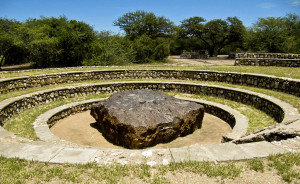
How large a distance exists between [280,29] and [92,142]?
3178 centimetres

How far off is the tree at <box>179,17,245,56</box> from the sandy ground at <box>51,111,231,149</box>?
39.8 m

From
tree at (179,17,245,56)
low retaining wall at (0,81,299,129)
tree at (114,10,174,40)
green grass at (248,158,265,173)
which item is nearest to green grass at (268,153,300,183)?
green grass at (248,158,265,173)

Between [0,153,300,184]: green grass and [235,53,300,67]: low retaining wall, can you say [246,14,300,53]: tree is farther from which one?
[0,153,300,184]: green grass

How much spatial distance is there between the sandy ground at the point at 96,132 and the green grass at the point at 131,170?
135 inches

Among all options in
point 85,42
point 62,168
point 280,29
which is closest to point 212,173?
point 62,168

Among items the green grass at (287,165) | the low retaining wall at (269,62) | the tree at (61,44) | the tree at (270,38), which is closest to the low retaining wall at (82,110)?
the green grass at (287,165)

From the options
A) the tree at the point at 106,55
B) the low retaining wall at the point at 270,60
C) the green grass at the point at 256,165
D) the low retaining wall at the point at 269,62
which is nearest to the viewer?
the green grass at the point at 256,165

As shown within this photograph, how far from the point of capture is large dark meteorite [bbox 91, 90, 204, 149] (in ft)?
20.2

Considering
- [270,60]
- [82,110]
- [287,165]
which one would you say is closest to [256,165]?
[287,165]

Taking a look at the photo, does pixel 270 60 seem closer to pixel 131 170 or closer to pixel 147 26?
pixel 131 170

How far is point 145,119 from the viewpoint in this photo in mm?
6422

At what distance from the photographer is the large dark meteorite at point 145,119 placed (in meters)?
6.17

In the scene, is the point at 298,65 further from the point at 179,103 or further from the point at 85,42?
the point at 85,42

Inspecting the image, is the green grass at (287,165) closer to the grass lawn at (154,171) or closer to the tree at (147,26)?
the grass lawn at (154,171)
